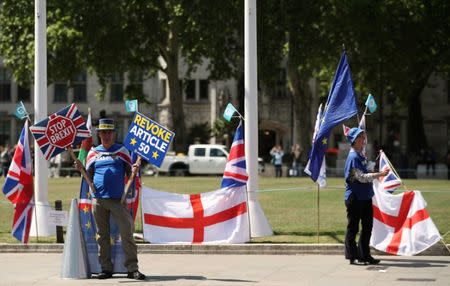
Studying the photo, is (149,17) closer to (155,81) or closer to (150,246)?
(155,81)

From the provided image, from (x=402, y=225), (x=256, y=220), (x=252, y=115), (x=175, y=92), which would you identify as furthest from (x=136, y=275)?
(x=175, y=92)

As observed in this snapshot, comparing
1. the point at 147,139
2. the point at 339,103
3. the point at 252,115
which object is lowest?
the point at 147,139

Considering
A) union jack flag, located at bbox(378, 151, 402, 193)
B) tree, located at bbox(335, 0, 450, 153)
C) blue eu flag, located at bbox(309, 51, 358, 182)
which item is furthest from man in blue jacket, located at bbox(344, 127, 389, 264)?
tree, located at bbox(335, 0, 450, 153)

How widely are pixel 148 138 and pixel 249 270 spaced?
2.36 meters

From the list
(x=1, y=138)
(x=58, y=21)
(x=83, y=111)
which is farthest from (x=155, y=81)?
(x=58, y=21)

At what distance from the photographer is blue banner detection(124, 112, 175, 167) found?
14.5 m

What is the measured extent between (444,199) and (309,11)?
845 inches

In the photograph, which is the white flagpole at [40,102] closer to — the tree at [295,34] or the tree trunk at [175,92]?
the tree at [295,34]

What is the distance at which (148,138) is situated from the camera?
14617 millimetres

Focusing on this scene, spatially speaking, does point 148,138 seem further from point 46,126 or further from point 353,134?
point 353,134

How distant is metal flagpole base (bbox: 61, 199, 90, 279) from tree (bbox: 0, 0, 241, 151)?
32686 mm

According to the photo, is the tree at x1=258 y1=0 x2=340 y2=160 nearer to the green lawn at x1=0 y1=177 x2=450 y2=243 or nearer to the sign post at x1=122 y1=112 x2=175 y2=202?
the green lawn at x1=0 y1=177 x2=450 y2=243

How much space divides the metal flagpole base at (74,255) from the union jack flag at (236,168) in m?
4.55

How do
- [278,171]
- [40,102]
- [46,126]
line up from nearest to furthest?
1. [46,126]
2. [40,102]
3. [278,171]
